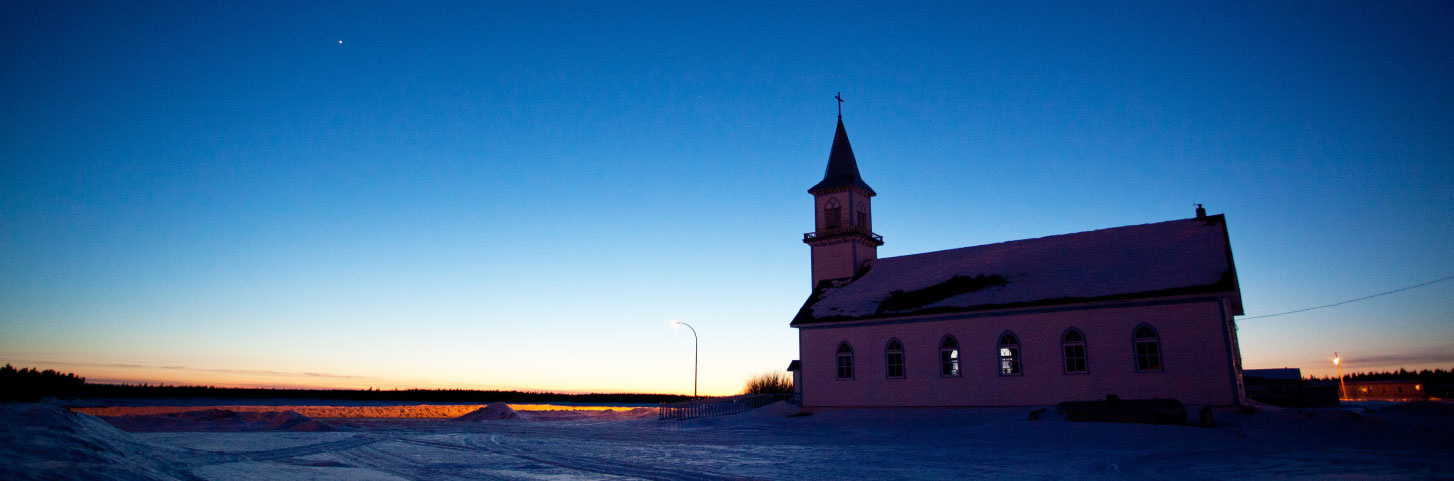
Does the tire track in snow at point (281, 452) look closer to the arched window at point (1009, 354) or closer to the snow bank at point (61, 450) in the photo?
the snow bank at point (61, 450)

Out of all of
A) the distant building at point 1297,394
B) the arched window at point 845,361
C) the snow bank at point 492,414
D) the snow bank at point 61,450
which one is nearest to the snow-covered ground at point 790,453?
the snow bank at point 61,450

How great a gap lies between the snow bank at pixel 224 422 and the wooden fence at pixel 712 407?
1524 centimetres

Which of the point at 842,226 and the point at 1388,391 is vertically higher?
the point at 842,226

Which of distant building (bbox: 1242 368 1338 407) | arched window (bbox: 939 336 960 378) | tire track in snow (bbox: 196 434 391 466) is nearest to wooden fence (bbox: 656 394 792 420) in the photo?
arched window (bbox: 939 336 960 378)

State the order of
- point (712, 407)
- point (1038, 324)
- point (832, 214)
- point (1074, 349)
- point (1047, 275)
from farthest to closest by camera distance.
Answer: point (832, 214)
point (712, 407)
point (1047, 275)
point (1038, 324)
point (1074, 349)

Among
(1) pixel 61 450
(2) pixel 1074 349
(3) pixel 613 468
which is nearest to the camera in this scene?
(1) pixel 61 450

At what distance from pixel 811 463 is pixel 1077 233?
24.1 metres

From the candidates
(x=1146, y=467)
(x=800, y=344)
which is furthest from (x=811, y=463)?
(x=800, y=344)

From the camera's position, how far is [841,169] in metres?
41.6

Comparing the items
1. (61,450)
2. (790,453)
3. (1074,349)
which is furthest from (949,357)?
(61,450)

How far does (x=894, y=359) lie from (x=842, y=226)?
9159 millimetres

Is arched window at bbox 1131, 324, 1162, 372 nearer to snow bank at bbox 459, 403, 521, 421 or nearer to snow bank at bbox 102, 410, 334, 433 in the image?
snow bank at bbox 102, 410, 334, 433

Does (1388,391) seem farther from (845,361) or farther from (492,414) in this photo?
(492,414)

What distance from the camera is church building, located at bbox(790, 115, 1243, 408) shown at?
26328 millimetres
